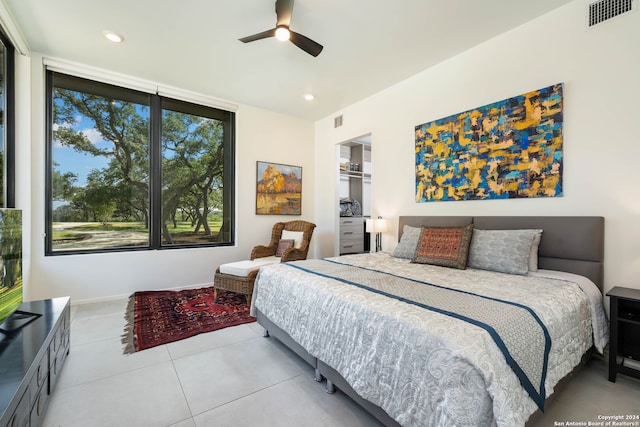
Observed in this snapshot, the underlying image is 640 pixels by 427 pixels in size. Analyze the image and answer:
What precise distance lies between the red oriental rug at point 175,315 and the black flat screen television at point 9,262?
0.90m

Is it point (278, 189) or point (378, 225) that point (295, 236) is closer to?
point (278, 189)

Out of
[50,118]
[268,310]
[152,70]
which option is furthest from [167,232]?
[268,310]

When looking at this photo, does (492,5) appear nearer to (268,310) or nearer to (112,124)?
(268,310)

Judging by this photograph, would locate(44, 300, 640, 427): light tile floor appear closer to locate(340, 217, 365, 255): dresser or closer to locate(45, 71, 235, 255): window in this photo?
locate(45, 71, 235, 255): window

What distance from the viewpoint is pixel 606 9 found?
216cm

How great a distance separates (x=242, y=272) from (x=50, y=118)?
2938mm

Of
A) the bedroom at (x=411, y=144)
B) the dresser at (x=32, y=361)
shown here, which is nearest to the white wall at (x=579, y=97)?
the bedroom at (x=411, y=144)

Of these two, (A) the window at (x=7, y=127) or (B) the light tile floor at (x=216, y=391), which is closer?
(B) the light tile floor at (x=216, y=391)

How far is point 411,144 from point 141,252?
386 centimetres

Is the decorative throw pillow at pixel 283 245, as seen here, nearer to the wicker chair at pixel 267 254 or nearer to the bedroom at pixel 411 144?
the wicker chair at pixel 267 254

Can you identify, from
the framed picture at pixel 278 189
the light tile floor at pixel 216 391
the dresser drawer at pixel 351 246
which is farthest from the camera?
the dresser drawer at pixel 351 246

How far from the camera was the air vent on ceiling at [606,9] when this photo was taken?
6.82 ft

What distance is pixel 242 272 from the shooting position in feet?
10.8

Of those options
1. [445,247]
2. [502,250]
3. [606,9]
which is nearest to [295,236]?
[445,247]
